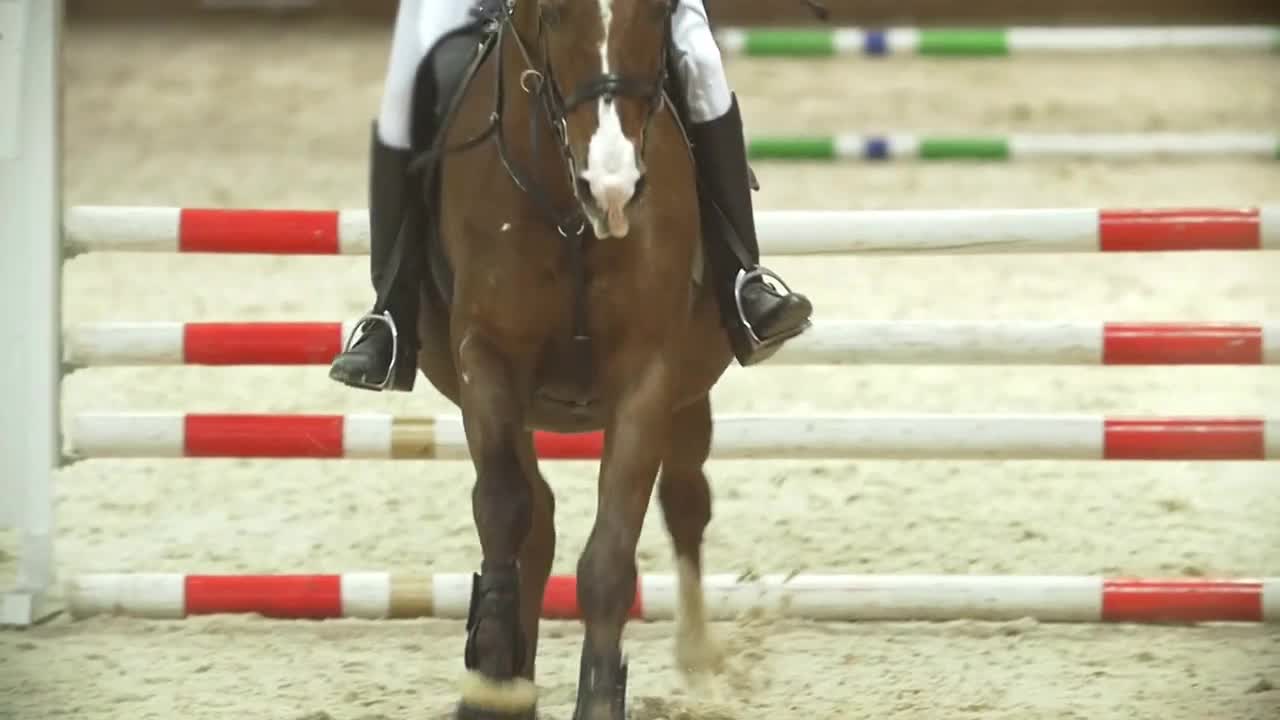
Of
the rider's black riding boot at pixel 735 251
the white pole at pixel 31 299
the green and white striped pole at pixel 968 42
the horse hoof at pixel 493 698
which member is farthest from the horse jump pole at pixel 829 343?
the green and white striped pole at pixel 968 42

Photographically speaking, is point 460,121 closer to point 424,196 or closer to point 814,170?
point 424,196

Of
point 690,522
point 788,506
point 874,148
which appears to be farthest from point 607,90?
point 874,148

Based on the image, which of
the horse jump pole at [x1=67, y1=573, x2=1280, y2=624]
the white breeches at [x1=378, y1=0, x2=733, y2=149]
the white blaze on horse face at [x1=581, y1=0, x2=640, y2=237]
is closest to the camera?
the white blaze on horse face at [x1=581, y1=0, x2=640, y2=237]

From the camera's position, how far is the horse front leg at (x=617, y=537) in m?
3.46

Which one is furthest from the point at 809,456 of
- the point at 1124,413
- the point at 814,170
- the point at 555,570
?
the point at 814,170

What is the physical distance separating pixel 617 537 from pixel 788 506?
255 centimetres

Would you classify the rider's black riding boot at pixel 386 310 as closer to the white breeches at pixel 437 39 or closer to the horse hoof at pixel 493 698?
the white breeches at pixel 437 39

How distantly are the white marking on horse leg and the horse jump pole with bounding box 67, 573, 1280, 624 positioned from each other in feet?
0.92

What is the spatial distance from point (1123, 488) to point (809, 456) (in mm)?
1539

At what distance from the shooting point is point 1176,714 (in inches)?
166

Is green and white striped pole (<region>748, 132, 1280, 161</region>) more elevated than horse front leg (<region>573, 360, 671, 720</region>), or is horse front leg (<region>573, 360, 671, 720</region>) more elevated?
green and white striped pole (<region>748, 132, 1280, 161</region>)

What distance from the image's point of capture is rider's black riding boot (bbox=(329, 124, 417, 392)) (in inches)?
153

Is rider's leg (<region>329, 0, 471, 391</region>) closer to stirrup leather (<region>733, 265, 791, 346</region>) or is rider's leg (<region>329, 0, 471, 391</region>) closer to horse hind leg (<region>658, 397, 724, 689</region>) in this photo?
stirrup leather (<region>733, 265, 791, 346</region>)

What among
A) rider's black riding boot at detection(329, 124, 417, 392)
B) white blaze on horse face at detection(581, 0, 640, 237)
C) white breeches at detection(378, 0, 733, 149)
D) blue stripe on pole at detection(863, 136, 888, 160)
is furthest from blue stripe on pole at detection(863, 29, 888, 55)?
white blaze on horse face at detection(581, 0, 640, 237)
